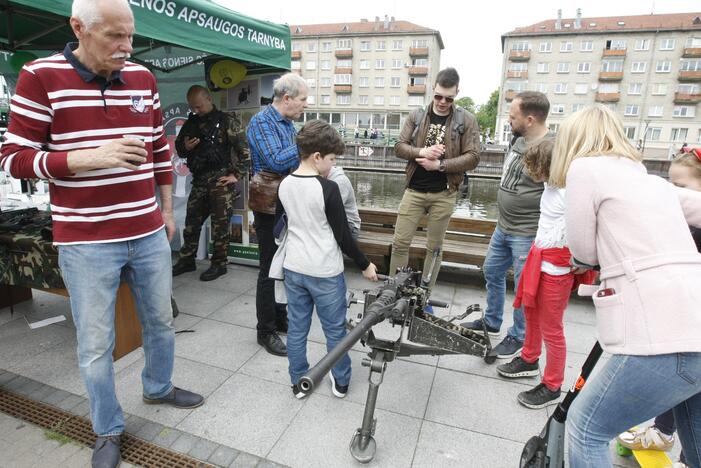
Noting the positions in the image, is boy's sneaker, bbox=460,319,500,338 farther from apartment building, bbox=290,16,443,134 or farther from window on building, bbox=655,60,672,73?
window on building, bbox=655,60,672,73

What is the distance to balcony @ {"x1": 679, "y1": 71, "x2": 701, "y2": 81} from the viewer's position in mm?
45625

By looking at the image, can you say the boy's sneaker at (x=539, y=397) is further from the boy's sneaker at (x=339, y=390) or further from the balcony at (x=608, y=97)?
the balcony at (x=608, y=97)

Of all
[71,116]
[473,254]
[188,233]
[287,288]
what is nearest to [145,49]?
[188,233]

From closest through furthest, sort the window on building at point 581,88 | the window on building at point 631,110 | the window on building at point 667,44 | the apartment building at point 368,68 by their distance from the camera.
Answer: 1. the window on building at point 667,44
2. the window on building at point 631,110
3. the window on building at point 581,88
4. the apartment building at point 368,68

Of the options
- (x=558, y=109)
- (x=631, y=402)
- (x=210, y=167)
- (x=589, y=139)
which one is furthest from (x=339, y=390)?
(x=558, y=109)

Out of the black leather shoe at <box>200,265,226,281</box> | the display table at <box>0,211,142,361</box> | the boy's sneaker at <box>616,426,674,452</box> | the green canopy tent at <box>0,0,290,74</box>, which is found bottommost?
the black leather shoe at <box>200,265,226,281</box>

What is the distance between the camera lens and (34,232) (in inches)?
137

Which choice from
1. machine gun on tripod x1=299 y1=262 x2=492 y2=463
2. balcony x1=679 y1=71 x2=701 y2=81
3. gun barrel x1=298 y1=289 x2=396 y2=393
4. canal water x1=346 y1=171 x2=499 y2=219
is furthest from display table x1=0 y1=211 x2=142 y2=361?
balcony x1=679 y1=71 x2=701 y2=81

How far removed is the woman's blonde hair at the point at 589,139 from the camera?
1.59 metres

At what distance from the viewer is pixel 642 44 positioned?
1891 inches

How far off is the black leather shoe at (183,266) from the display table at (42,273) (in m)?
1.72

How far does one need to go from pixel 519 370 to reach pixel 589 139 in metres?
1.94

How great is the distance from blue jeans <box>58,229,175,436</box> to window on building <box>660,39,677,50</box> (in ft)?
205

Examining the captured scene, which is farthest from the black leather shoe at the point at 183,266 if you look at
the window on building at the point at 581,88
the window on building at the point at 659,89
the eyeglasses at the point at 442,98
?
the window on building at the point at 659,89
